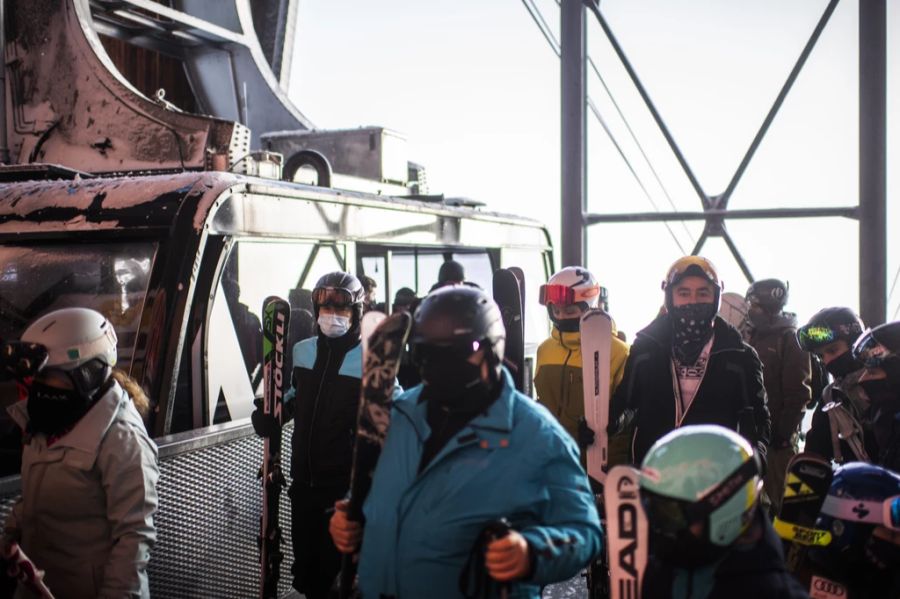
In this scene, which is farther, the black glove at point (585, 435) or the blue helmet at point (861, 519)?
the black glove at point (585, 435)

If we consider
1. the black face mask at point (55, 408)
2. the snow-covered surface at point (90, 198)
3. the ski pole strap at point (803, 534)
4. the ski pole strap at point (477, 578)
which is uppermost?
the snow-covered surface at point (90, 198)

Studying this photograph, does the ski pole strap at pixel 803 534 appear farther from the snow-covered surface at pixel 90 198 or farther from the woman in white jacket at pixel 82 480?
the snow-covered surface at pixel 90 198

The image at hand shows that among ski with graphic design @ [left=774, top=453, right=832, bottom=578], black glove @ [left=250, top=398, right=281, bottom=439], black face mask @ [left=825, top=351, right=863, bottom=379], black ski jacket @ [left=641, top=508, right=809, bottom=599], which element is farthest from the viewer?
black glove @ [left=250, top=398, right=281, bottom=439]

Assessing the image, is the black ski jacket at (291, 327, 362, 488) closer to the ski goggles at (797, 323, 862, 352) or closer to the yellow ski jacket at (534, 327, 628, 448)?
the yellow ski jacket at (534, 327, 628, 448)

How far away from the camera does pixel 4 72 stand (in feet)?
28.5

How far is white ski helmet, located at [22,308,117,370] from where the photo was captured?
3.06 m

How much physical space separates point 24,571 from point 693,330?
274cm

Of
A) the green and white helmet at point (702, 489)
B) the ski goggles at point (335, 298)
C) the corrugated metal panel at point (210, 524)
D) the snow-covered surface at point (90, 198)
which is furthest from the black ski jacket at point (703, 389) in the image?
the snow-covered surface at point (90, 198)

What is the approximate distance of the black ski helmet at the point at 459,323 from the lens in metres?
2.46

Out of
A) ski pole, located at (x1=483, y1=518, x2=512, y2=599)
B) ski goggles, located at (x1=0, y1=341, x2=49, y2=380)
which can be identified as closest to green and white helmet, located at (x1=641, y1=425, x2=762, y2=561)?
ski pole, located at (x1=483, y1=518, x2=512, y2=599)

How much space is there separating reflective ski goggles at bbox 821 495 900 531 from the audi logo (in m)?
0.19

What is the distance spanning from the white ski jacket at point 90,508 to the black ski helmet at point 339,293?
1517 mm

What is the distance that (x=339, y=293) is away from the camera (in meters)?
4.40

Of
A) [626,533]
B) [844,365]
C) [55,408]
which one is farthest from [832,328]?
[55,408]
